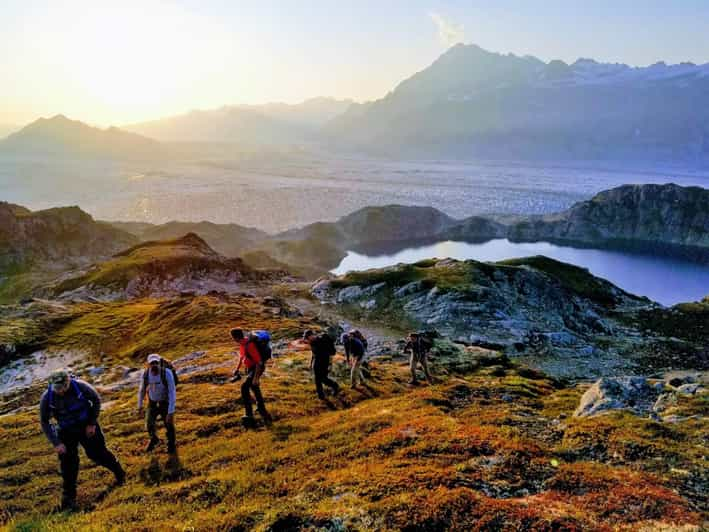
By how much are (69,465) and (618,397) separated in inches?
952

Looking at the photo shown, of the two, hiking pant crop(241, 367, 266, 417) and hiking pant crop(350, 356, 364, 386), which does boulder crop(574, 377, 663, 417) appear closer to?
hiking pant crop(350, 356, 364, 386)

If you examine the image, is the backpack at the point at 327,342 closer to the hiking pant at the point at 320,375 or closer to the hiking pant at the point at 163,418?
the hiking pant at the point at 320,375

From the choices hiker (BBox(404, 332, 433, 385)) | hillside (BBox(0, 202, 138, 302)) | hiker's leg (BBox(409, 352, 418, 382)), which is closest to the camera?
hiker (BBox(404, 332, 433, 385))

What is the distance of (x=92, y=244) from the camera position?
152 m

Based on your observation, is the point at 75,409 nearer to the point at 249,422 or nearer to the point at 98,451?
the point at 98,451

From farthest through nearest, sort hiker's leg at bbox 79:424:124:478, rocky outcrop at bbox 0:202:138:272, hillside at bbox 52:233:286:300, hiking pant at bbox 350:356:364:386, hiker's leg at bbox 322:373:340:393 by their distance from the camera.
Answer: rocky outcrop at bbox 0:202:138:272
hillside at bbox 52:233:286:300
hiking pant at bbox 350:356:364:386
hiker's leg at bbox 322:373:340:393
hiker's leg at bbox 79:424:124:478

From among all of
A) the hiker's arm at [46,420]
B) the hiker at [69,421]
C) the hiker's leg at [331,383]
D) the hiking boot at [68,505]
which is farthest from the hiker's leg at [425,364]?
the hiker's arm at [46,420]

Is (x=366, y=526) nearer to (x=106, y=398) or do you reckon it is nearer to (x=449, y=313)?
(x=106, y=398)

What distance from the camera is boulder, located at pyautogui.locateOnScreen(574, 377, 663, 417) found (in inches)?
890

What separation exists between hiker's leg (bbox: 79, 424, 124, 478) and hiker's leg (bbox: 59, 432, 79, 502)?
0.86ft

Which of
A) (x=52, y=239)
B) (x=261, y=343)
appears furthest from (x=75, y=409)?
(x=52, y=239)

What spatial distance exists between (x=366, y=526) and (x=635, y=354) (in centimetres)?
5028

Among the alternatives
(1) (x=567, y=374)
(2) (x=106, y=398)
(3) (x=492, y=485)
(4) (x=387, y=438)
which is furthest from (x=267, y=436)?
(1) (x=567, y=374)

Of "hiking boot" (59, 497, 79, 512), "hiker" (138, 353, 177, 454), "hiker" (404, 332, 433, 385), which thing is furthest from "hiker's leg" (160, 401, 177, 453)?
"hiker" (404, 332, 433, 385)
